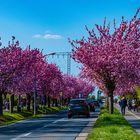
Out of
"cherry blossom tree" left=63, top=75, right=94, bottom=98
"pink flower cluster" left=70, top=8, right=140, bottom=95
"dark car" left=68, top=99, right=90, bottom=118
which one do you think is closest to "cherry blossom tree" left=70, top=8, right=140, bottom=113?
"pink flower cluster" left=70, top=8, right=140, bottom=95

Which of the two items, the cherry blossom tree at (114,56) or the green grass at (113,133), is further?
the cherry blossom tree at (114,56)

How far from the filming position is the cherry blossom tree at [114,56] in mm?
37000

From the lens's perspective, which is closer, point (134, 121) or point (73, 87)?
point (134, 121)

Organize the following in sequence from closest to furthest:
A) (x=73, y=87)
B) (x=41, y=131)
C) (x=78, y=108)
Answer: (x=41, y=131) → (x=78, y=108) → (x=73, y=87)

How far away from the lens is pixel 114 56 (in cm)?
3712

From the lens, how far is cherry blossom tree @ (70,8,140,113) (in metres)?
37.0

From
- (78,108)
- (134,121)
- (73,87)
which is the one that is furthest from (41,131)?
(73,87)

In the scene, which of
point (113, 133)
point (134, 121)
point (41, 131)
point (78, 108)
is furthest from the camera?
point (78, 108)

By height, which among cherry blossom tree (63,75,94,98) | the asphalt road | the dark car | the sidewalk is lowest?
the asphalt road

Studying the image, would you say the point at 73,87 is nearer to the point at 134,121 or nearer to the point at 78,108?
the point at 78,108

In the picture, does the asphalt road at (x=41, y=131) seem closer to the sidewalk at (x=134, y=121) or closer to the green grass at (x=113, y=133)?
the green grass at (x=113, y=133)

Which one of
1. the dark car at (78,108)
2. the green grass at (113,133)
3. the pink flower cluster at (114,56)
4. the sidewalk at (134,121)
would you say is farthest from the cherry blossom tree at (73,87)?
the green grass at (113,133)

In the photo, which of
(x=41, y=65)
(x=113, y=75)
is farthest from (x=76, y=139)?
(x=41, y=65)

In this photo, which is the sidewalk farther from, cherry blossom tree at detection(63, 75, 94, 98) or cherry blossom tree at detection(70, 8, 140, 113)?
cherry blossom tree at detection(63, 75, 94, 98)
